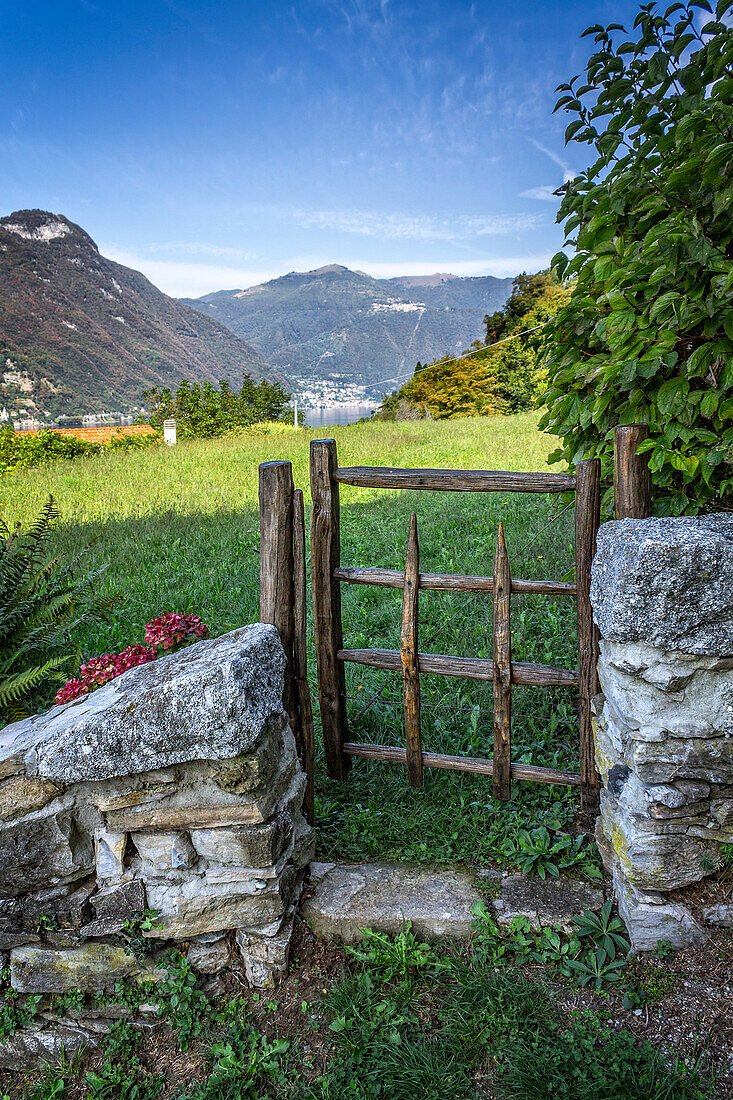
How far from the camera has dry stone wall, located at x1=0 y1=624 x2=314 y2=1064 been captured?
207cm

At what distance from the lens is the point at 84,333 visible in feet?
289

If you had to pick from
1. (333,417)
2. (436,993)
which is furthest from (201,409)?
(436,993)

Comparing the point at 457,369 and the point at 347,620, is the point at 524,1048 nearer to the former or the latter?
the point at 347,620

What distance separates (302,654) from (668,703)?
1.59 meters

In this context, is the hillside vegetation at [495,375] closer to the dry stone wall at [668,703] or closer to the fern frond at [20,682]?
the fern frond at [20,682]

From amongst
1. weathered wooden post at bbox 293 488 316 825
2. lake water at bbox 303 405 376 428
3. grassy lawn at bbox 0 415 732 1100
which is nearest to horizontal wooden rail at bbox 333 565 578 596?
weathered wooden post at bbox 293 488 316 825

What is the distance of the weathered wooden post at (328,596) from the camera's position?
294cm

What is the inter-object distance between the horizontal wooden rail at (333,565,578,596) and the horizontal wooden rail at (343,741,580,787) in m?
0.88

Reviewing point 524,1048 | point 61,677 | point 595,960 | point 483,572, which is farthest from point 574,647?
point 61,677

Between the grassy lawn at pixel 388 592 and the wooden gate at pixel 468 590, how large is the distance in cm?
23

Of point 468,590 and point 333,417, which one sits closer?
point 468,590

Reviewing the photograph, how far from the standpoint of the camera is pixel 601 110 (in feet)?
8.92

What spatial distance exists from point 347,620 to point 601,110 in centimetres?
392

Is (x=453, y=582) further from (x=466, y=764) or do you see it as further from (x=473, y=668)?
(x=466, y=764)
